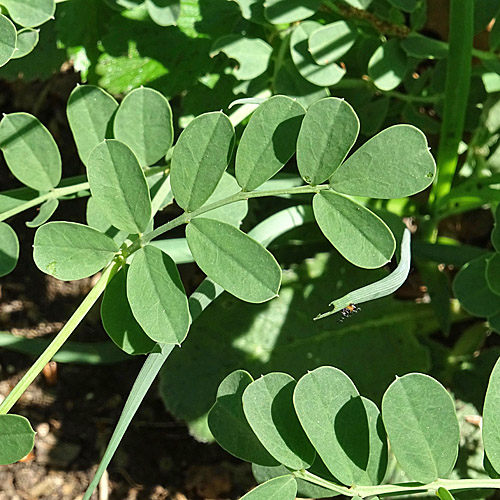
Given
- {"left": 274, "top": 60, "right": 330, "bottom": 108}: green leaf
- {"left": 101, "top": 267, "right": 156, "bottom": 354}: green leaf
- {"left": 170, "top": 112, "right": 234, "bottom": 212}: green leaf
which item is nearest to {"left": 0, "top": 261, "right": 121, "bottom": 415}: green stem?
{"left": 101, "top": 267, "right": 156, "bottom": 354}: green leaf

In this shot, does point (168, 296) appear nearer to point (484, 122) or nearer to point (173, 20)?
point (173, 20)

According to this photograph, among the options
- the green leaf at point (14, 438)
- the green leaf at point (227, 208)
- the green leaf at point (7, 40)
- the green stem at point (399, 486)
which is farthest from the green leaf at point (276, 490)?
the green leaf at point (7, 40)

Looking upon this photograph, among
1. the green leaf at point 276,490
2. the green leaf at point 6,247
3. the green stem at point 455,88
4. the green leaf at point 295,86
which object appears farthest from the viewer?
the green leaf at point 295,86

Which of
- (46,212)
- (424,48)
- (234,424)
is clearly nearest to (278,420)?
(234,424)

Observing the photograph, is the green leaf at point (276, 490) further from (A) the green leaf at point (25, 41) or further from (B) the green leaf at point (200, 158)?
(A) the green leaf at point (25, 41)

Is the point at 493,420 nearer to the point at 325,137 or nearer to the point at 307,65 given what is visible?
the point at 325,137

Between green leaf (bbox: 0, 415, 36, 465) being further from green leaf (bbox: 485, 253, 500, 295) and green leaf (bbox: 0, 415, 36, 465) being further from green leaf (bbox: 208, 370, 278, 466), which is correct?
green leaf (bbox: 485, 253, 500, 295)

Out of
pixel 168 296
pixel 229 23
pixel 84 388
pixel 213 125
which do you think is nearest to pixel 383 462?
pixel 168 296
